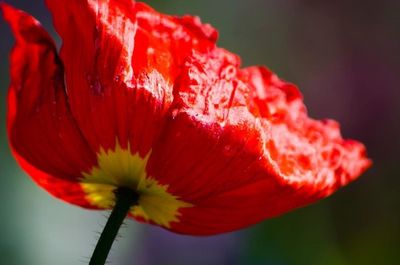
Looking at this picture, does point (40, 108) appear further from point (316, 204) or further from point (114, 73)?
point (316, 204)

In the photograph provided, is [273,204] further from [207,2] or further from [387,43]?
[387,43]

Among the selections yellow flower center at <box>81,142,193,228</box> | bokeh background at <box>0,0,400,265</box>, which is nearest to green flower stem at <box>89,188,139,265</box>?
yellow flower center at <box>81,142,193,228</box>

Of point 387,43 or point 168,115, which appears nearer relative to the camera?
point 168,115

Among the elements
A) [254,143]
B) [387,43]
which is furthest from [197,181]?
[387,43]

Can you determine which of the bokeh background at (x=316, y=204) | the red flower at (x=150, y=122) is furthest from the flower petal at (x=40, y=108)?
the bokeh background at (x=316, y=204)

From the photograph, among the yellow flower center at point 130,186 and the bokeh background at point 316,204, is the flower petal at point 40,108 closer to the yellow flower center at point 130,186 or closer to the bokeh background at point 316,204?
the yellow flower center at point 130,186

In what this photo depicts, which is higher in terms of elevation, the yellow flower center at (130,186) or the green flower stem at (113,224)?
the yellow flower center at (130,186)
